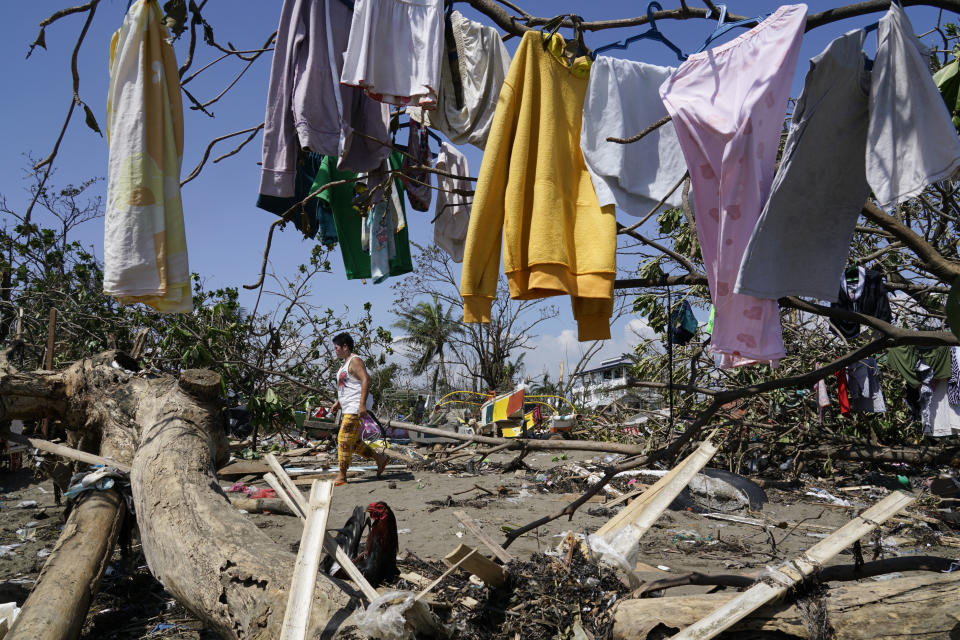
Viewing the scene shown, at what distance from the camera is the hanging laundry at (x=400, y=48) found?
2625mm

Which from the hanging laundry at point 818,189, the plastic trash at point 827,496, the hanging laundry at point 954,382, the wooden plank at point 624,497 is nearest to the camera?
the hanging laundry at point 818,189

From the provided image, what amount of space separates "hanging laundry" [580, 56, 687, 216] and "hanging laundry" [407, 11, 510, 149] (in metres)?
0.53

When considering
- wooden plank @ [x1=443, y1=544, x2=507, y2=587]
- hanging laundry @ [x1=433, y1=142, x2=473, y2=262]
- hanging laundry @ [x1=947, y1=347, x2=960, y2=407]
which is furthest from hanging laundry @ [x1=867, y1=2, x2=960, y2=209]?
hanging laundry @ [x1=947, y1=347, x2=960, y2=407]

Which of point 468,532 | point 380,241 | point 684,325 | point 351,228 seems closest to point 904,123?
point 380,241

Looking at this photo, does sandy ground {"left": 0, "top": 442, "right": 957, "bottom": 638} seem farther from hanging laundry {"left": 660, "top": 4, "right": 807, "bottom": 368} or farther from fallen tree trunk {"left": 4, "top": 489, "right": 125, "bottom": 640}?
hanging laundry {"left": 660, "top": 4, "right": 807, "bottom": 368}

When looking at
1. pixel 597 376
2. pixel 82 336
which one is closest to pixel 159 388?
pixel 82 336

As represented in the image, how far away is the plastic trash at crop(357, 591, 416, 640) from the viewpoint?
2143 millimetres

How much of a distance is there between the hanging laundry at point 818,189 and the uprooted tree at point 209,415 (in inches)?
6.0

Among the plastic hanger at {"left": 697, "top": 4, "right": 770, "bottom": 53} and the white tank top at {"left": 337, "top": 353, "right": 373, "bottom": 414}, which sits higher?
the plastic hanger at {"left": 697, "top": 4, "right": 770, "bottom": 53}

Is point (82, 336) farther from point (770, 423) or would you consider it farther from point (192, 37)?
point (770, 423)

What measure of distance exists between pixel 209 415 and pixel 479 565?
8.39 ft

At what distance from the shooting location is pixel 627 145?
2586 millimetres

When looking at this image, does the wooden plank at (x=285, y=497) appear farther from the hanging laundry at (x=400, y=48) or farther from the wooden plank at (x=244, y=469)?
the wooden plank at (x=244, y=469)

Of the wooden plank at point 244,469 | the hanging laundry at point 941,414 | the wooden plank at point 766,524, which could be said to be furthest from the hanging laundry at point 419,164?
the hanging laundry at point 941,414
